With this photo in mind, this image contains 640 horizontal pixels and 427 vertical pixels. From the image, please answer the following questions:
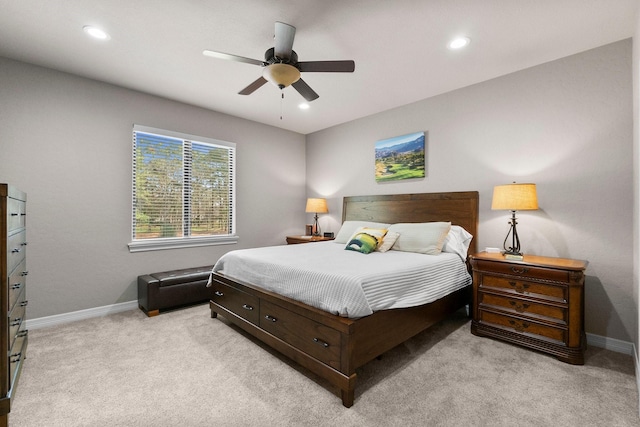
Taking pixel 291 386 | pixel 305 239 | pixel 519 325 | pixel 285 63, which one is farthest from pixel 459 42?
pixel 305 239

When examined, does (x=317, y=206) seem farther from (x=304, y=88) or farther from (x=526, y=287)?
(x=526, y=287)

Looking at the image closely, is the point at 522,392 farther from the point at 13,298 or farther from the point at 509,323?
the point at 13,298

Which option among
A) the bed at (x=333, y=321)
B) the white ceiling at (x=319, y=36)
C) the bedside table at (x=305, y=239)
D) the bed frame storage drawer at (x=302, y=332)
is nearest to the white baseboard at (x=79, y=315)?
the bed at (x=333, y=321)

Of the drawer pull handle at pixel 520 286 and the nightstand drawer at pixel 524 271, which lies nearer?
the nightstand drawer at pixel 524 271

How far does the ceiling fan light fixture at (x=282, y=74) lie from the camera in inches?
86.7


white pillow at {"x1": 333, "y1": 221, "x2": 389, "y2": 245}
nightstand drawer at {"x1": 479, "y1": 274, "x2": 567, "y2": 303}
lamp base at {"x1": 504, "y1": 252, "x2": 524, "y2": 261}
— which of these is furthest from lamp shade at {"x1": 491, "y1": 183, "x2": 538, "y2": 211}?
white pillow at {"x1": 333, "y1": 221, "x2": 389, "y2": 245}

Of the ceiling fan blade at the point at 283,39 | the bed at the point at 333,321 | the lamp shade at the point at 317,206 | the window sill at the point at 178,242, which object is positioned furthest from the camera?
the lamp shade at the point at 317,206

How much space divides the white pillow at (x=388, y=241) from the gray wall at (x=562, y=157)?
91 cm

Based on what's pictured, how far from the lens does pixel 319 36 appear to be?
94.5 inches

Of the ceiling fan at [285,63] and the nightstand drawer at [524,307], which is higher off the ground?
the ceiling fan at [285,63]

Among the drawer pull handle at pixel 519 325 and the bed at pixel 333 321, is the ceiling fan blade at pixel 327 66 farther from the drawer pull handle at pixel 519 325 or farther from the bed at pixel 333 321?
the drawer pull handle at pixel 519 325

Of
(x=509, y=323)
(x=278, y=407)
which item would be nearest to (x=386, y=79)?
(x=509, y=323)

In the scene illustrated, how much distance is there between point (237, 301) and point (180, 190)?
6.55ft

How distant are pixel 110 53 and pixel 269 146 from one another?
8.23 feet
